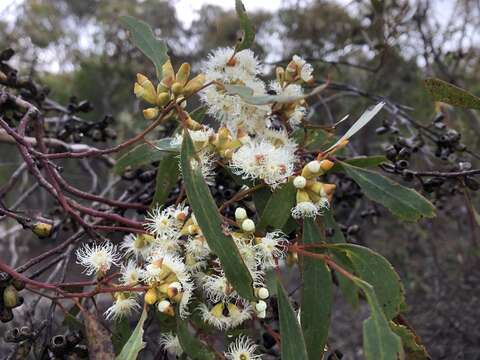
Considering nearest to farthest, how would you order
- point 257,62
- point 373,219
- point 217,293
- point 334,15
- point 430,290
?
point 217,293, point 257,62, point 373,219, point 430,290, point 334,15

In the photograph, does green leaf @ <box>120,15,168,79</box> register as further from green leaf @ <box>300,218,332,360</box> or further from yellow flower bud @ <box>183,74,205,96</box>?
green leaf @ <box>300,218,332,360</box>

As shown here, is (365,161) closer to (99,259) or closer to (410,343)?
(410,343)


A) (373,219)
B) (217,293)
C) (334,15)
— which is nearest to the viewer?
(217,293)

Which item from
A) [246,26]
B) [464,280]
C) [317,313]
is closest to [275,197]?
[317,313]

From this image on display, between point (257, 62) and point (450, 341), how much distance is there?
5.54ft

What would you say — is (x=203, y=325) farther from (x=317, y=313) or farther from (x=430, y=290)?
(x=430, y=290)

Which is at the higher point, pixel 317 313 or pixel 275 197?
pixel 275 197

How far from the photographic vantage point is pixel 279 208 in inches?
30.8

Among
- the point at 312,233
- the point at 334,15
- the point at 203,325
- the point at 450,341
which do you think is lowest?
the point at 203,325

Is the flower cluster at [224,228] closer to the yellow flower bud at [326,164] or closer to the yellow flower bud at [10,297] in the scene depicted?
the yellow flower bud at [326,164]

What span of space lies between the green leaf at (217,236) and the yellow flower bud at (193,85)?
0.14m

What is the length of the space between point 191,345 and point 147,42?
0.56 meters

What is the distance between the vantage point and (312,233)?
0.81m

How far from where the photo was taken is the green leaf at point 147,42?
94 centimetres
